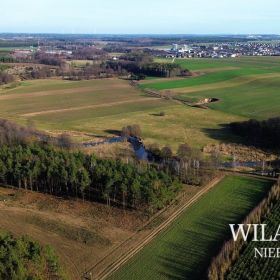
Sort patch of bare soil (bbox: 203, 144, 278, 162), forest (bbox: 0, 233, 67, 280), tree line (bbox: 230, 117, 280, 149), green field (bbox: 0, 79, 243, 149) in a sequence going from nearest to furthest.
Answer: forest (bbox: 0, 233, 67, 280) < patch of bare soil (bbox: 203, 144, 278, 162) < tree line (bbox: 230, 117, 280, 149) < green field (bbox: 0, 79, 243, 149)

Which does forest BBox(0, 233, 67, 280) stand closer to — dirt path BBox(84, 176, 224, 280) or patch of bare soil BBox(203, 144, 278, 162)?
dirt path BBox(84, 176, 224, 280)

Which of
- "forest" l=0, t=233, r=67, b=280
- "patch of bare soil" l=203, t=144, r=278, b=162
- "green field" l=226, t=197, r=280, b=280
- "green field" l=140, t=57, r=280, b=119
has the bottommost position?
"green field" l=226, t=197, r=280, b=280

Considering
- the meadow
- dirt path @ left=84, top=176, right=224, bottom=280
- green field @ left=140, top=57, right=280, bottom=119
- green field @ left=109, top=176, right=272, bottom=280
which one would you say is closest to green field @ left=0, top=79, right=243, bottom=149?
→ the meadow

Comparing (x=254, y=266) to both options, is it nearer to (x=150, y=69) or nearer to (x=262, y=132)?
(x=262, y=132)

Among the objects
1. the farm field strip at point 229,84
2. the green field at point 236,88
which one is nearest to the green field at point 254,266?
the green field at point 236,88

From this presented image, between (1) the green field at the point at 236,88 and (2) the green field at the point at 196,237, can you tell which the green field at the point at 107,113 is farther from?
(2) the green field at the point at 196,237
